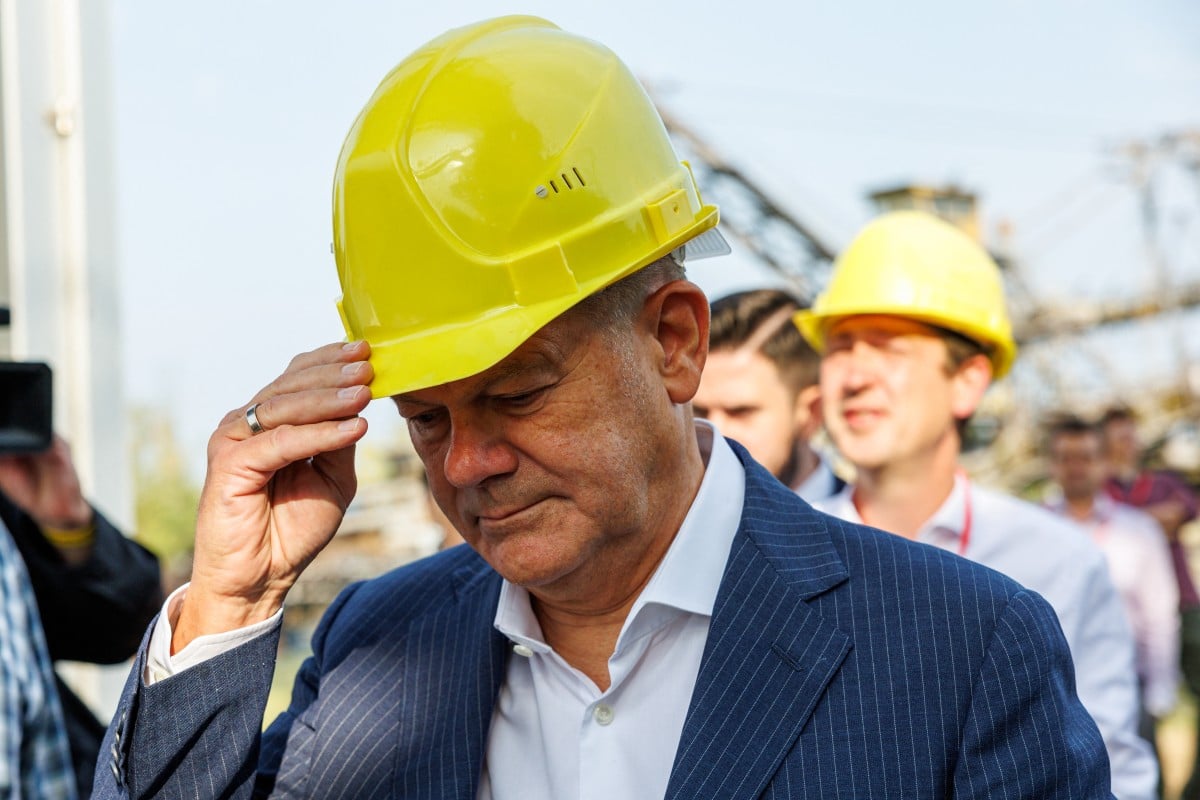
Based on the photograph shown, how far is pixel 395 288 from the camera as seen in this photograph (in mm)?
1714

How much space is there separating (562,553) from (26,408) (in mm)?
1579

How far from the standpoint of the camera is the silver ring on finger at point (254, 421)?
186cm

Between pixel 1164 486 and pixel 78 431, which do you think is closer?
pixel 78 431

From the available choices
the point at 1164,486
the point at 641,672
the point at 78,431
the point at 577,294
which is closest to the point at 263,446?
the point at 577,294

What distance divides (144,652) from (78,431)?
215 cm

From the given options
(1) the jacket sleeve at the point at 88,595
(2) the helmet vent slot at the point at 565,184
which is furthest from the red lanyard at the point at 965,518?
(1) the jacket sleeve at the point at 88,595

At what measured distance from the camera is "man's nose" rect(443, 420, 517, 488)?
1709 mm

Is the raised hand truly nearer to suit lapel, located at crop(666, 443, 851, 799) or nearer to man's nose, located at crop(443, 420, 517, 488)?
man's nose, located at crop(443, 420, 517, 488)

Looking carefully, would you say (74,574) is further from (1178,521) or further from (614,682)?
(1178,521)

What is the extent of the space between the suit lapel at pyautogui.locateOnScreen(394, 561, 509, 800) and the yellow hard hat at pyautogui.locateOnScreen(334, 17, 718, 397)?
→ 53cm

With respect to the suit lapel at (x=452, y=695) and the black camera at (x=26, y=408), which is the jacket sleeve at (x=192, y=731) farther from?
the black camera at (x=26, y=408)

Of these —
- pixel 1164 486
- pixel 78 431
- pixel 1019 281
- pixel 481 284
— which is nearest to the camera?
pixel 481 284

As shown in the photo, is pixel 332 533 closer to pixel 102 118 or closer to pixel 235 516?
pixel 235 516

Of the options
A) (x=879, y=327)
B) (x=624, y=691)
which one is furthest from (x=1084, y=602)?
(x=624, y=691)
